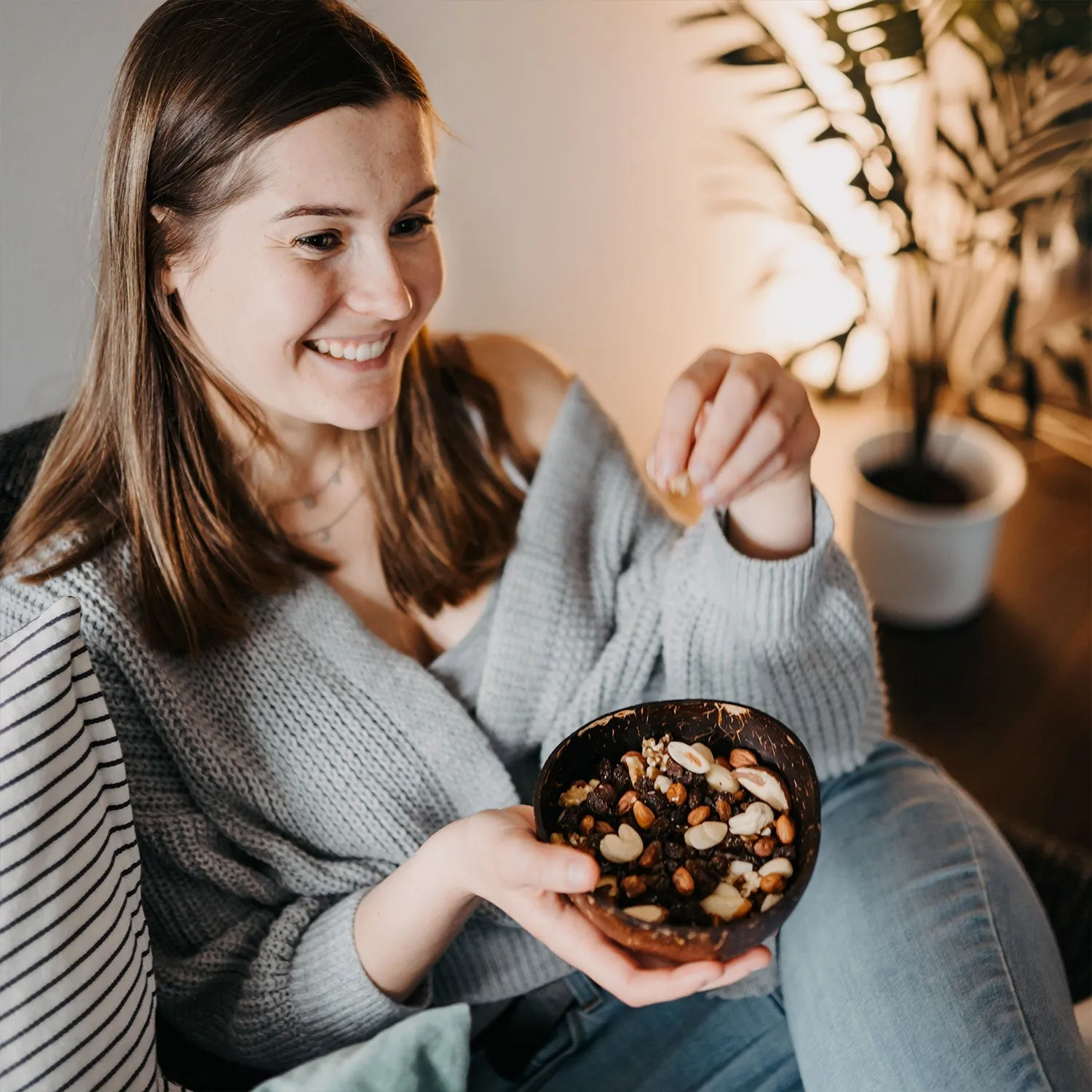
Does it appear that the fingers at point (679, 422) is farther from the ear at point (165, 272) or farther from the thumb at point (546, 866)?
the ear at point (165, 272)

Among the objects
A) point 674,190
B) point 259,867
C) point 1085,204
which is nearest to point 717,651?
point 259,867

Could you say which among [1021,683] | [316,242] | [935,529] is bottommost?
[1021,683]

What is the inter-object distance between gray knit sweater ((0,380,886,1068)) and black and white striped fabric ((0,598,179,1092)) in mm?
132

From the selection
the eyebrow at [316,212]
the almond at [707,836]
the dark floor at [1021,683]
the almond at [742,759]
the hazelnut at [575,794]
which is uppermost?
the eyebrow at [316,212]

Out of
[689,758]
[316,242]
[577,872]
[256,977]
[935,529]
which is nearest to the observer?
[577,872]

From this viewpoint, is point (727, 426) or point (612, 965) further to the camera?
point (727, 426)

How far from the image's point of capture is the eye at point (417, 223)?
0.84m

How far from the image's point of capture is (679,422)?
0.75 meters

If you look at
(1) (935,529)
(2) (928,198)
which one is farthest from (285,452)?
(2) (928,198)

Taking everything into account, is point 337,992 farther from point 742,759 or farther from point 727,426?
point 727,426

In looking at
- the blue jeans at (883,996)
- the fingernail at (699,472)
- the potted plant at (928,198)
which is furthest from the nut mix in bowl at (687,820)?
the potted plant at (928,198)

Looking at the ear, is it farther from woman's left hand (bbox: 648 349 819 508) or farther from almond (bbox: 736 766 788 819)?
almond (bbox: 736 766 788 819)

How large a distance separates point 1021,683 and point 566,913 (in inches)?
60.2

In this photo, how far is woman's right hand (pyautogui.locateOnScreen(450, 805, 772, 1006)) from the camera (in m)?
0.59
